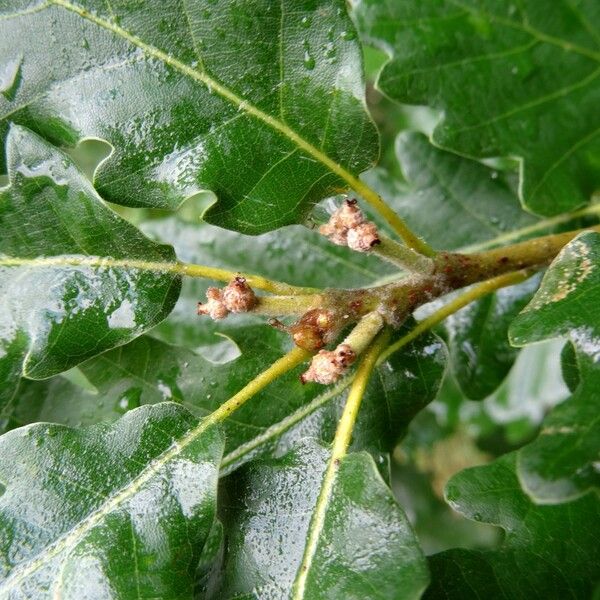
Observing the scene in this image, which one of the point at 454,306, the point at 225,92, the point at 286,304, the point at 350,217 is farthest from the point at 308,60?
the point at 454,306

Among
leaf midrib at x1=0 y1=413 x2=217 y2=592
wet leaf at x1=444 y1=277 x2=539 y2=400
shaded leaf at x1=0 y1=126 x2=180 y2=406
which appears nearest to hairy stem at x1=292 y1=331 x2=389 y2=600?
leaf midrib at x1=0 y1=413 x2=217 y2=592

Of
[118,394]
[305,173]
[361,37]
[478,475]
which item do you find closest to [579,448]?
[478,475]

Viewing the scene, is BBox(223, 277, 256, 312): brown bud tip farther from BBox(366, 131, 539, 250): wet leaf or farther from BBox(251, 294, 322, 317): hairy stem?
BBox(366, 131, 539, 250): wet leaf

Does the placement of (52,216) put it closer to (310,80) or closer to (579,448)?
(310,80)

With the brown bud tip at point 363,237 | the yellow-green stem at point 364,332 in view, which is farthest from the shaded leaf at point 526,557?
the brown bud tip at point 363,237

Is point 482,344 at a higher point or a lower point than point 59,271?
lower

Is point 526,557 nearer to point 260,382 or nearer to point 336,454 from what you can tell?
point 336,454

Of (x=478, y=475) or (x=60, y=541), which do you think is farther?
(x=478, y=475)
